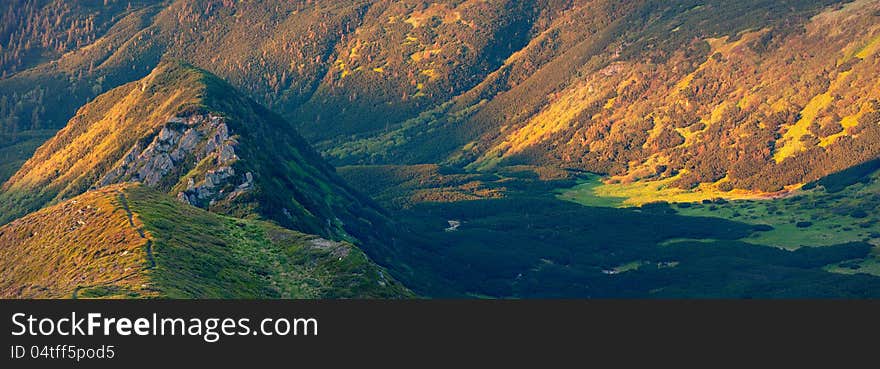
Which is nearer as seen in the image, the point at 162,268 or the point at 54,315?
the point at 54,315

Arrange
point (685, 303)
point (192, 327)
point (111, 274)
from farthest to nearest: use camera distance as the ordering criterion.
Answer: point (111, 274)
point (685, 303)
point (192, 327)

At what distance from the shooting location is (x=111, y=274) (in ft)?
616

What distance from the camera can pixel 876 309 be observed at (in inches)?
5463

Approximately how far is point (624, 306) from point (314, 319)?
32166 millimetres

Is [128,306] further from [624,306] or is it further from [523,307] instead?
[624,306]

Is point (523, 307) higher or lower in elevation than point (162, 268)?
lower

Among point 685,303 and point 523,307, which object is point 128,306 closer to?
point 523,307

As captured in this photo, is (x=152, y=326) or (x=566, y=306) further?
(x=566, y=306)

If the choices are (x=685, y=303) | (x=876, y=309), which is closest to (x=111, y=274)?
(x=685, y=303)

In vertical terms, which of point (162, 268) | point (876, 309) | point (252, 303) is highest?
point (162, 268)

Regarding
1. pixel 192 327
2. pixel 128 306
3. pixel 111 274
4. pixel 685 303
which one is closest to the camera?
pixel 192 327

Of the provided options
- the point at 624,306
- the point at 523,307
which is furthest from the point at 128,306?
the point at 624,306

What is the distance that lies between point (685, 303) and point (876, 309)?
24.0 meters

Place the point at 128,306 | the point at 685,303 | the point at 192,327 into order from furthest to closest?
the point at 685,303, the point at 128,306, the point at 192,327
